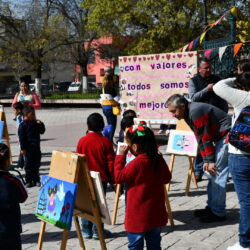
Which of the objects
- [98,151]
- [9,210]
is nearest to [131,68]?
[98,151]

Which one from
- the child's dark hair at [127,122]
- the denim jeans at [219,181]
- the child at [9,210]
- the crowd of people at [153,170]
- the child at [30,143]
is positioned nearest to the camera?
the child at [9,210]

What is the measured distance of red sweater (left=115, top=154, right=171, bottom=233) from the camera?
4.22 meters

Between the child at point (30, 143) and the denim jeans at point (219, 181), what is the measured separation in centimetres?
343

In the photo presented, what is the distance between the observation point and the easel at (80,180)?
4457 millimetres

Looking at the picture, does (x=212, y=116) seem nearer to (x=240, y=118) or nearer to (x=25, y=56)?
(x=240, y=118)

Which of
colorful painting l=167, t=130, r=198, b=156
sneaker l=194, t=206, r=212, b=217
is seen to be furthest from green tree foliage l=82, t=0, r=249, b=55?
sneaker l=194, t=206, r=212, b=217

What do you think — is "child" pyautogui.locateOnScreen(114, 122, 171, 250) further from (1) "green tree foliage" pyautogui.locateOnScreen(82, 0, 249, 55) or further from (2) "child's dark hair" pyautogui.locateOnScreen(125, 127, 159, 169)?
(1) "green tree foliage" pyautogui.locateOnScreen(82, 0, 249, 55)

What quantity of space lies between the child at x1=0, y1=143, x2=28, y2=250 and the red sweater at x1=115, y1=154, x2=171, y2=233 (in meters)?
0.85

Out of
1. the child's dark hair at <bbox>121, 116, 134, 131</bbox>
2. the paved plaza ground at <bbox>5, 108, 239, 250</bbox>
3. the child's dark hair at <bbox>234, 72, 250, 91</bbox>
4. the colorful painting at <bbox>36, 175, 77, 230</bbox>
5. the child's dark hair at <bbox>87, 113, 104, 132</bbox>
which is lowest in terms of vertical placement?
the paved plaza ground at <bbox>5, 108, 239, 250</bbox>

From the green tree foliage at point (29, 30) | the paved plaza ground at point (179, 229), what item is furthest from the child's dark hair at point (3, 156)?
the green tree foliage at point (29, 30)

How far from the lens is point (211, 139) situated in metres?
5.80

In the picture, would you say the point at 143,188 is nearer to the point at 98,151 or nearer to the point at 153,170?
the point at 153,170

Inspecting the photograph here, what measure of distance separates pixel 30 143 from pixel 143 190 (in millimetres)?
4531

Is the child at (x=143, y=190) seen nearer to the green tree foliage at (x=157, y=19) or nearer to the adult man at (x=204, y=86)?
the adult man at (x=204, y=86)
